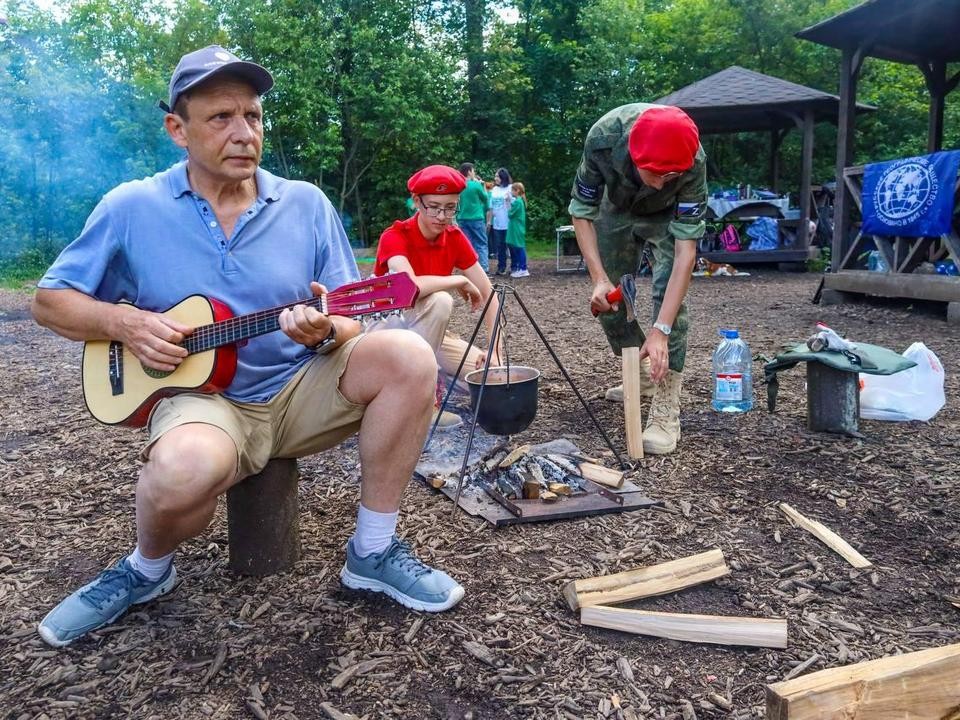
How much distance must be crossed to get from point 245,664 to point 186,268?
1258 millimetres

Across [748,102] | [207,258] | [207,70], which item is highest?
[748,102]

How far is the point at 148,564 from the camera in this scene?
8.41 feet

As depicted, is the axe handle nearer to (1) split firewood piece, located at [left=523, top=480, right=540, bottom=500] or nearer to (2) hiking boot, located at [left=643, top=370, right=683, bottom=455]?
(2) hiking boot, located at [left=643, top=370, right=683, bottom=455]

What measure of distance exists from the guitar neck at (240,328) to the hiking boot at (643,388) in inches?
112

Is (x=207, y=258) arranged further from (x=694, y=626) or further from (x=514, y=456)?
(x=694, y=626)

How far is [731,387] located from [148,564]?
11.3 ft

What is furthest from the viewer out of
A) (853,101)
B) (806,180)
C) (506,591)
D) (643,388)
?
(806,180)

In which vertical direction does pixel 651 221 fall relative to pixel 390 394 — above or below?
above

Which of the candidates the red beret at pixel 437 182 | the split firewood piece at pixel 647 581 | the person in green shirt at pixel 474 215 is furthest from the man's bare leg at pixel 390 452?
the person in green shirt at pixel 474 215

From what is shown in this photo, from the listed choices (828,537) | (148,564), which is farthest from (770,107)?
(148,564)

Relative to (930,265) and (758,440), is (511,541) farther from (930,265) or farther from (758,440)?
(930,265)

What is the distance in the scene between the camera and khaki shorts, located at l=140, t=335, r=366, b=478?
2553 mm

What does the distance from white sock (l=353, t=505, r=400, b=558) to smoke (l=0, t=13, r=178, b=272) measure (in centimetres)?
1602

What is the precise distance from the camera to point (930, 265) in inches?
337
